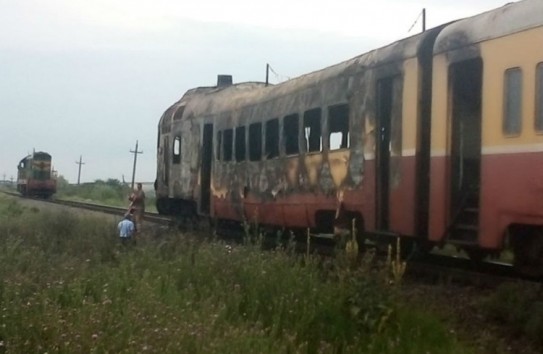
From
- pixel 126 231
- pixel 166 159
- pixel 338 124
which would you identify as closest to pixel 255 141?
pixel 126 231

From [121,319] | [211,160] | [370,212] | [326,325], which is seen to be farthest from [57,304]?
[211,160]

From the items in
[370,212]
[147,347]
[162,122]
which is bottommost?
[147,347]

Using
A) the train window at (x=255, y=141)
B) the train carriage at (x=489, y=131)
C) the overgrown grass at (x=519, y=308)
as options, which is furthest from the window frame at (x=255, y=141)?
the overgrown grass at (x=519, y=308)

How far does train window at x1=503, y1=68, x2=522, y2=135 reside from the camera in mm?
10617

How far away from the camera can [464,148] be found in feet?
39.7

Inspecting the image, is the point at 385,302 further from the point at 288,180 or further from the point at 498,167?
the point at 288,180

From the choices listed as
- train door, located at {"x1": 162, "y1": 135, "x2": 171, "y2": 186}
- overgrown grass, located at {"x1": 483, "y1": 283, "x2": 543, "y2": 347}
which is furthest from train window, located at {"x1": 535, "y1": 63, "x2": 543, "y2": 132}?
train door, located at {"x1": 162, "y1": 135, "x2": 171, "y2": 186}

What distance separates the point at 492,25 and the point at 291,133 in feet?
21.8

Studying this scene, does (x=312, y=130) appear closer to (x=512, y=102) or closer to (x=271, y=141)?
(x=271, y=141)

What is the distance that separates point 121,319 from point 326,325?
200 centimetres

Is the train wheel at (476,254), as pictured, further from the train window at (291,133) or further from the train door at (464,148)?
the train window at (291,133)

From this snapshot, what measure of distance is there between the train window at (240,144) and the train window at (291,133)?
8.43ft

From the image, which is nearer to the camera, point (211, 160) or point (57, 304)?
point (57, 304)

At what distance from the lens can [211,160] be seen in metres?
22.7
